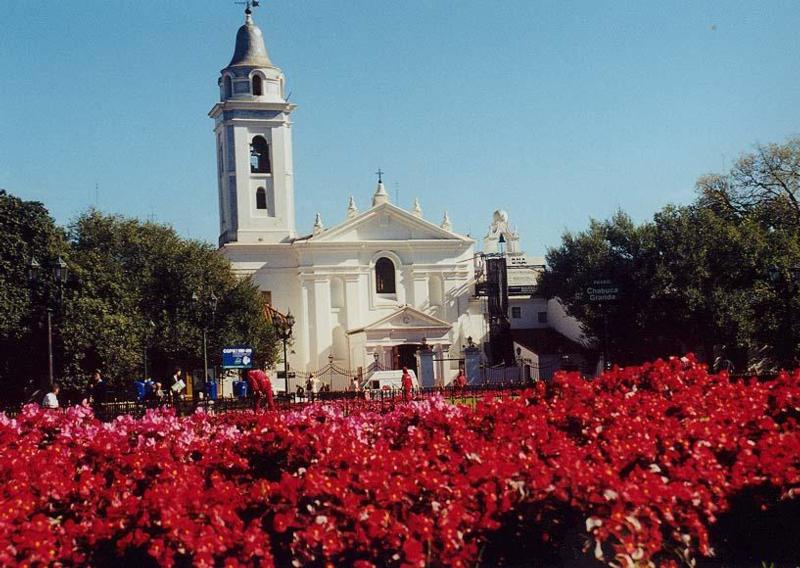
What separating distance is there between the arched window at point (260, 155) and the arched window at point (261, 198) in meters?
1.07

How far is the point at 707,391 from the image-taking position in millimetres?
13148

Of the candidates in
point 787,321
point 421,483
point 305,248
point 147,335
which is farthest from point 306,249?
point 421,483

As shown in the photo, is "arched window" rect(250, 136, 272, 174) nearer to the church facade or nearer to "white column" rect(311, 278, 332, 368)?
the church facade

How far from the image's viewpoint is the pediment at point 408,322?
5803 cm

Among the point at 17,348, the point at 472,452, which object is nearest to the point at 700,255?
the point at 17,348

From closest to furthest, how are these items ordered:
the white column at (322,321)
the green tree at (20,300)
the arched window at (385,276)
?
the green tree at (20,300) < the white column at (322,321) < the arched window at (385,276)

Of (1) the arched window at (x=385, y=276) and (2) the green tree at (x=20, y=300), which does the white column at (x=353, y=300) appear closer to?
(1) the arched window at (x=385, y=276)

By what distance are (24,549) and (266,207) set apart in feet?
174

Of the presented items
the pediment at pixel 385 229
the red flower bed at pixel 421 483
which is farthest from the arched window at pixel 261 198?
the red flower bed at pixel 421 483

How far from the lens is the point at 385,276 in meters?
62.4

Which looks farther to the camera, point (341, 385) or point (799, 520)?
point (341, 385)

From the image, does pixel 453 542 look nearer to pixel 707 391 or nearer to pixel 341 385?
pixel 707 391

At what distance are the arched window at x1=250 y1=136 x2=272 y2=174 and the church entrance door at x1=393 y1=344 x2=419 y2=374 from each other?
12.2 m

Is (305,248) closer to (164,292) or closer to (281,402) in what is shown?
(164,292)
